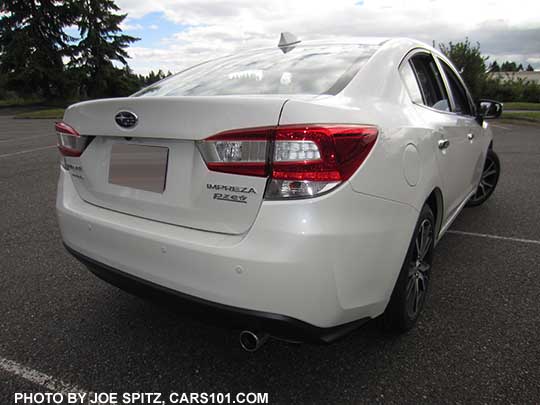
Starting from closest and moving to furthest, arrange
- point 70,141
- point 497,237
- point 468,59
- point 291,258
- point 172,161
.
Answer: point 291,258 → point 172,161 → point 70,141 → point 497,237 → point 468,59

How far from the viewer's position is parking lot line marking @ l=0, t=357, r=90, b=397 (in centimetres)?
183

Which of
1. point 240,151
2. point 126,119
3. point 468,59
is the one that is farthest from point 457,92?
point 468,59

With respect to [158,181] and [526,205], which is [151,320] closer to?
[158,181]

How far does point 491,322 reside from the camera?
2.31 metres

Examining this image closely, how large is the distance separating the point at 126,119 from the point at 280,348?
1.34 meters

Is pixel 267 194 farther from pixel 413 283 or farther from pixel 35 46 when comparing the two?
pixel 35 46

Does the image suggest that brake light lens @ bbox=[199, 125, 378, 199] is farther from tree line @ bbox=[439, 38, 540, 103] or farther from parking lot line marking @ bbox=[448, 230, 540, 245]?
tree line @ bbox=[439, 38, 540, 103]

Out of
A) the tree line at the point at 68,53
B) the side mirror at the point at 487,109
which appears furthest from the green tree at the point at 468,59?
the side mirror at the point at 487,109

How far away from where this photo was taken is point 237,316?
1.53 meters

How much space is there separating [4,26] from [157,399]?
136ft

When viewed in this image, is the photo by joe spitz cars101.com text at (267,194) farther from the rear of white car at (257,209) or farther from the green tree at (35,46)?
the green tree at (35,46)

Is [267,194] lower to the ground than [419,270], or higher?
higher

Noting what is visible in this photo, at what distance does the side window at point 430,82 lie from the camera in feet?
8.00

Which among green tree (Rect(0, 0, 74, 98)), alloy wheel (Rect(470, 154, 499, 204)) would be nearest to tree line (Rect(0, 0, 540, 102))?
green tree (Rect(0, 0, 74, 98))
